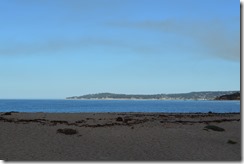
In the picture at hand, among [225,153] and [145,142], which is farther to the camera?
[145,142]

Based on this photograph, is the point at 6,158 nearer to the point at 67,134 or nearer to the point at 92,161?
the point at 92,161

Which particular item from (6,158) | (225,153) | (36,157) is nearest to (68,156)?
(36,157)

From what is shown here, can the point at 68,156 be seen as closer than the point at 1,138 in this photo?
Yes

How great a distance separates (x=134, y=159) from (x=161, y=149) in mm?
2298

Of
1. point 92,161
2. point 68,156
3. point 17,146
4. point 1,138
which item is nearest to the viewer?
point 92,161

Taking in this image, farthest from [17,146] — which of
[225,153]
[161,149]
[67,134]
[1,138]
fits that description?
[225,153]

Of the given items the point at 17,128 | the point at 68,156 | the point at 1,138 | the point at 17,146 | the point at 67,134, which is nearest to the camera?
the point at 68,156

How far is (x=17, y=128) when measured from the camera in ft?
63.4

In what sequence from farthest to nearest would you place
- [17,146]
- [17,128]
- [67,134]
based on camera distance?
1. [17,128]
2. [67,134]
3. [17,146]

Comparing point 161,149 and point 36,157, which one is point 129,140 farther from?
point 36,157

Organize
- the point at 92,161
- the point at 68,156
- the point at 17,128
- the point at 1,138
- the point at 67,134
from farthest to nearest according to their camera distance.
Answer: the point at 17,128, the point at 67,134, the point at 1,138, the point at 68,156, the point at 92,161

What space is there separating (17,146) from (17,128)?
15.6 feet

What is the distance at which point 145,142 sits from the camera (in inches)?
655

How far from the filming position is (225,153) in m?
14.9
